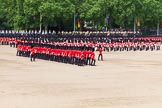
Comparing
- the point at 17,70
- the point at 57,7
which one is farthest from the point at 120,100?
the point at 57,7

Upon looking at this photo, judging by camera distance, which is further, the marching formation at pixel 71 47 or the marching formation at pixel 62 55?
the marching formation at pixel 71 47

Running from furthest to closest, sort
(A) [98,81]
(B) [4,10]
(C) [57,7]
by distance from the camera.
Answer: (B) [4,10] < (C) [57,7] < (A) [98,81]

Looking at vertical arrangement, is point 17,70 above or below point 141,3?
below

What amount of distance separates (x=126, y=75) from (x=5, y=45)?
35725 millimetres

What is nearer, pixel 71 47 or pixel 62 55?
pixel 71 47

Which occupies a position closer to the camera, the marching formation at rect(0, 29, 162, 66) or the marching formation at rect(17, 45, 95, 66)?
the marching formation at rect(17, 45, 95, 66)

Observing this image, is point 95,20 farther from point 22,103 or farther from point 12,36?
point 22,103

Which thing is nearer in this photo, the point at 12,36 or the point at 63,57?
the point at 63,57

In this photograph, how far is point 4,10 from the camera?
97750 millimetres

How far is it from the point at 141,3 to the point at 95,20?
8.43 meters

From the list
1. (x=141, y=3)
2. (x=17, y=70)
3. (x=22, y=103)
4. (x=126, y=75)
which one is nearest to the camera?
(x=22, y=103)

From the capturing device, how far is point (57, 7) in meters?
82.2

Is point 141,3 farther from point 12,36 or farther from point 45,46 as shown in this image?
point 45,46

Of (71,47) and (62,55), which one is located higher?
(71,47)
